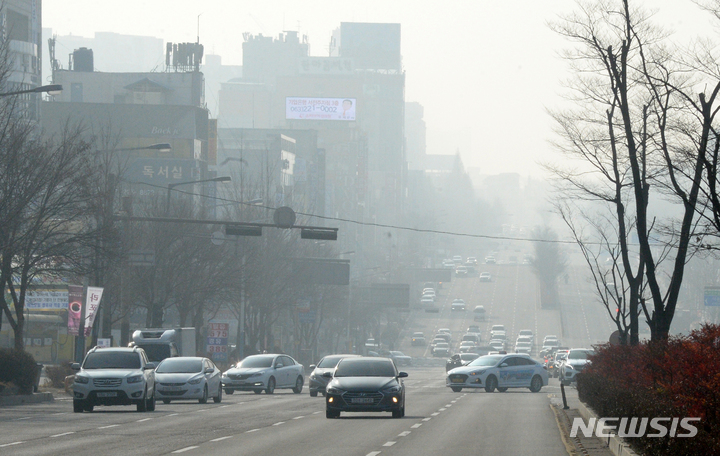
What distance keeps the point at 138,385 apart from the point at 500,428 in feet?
32.6

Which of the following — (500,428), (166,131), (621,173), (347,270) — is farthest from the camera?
(166,131)

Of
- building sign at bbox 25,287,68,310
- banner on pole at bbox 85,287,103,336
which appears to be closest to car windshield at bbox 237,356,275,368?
banner on pole at bbox 85,287,103,336

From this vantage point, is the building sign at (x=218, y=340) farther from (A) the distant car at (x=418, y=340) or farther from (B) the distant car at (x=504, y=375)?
(A) the distant car at (x=418, y=340)

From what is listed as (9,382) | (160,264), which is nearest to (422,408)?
(9,382)

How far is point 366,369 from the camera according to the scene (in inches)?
1083

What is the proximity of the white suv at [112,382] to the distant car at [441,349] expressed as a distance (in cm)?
7731

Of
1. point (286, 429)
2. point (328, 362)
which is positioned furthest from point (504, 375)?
point (286, 429)

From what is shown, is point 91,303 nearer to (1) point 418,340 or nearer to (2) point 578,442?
(2) point 578,442

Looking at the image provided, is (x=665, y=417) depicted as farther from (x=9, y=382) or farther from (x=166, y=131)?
(x=166, y=131)

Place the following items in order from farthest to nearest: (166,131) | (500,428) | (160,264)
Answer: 1. (166,131)
2. (160,264)
3. (500,428)

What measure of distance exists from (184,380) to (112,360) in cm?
471

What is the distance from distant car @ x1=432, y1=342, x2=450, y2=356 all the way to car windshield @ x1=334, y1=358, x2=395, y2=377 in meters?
78.5

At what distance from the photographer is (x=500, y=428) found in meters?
23.9

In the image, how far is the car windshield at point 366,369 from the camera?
89.8ft
